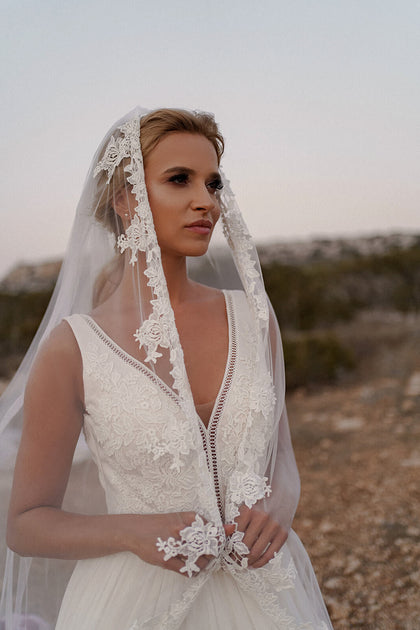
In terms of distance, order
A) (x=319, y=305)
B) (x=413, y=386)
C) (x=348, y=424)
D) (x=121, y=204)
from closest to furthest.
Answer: (x=121, y=204), (x=348, y=424), (x=413, y=386), (x=319, y=305)

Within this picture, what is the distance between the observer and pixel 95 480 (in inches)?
80.6

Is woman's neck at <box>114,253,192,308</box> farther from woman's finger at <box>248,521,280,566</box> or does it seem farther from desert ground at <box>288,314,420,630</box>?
desert ground at <box>288,314,420,630</box>

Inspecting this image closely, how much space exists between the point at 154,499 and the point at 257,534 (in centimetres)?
32

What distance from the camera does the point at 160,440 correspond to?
166 centimetres

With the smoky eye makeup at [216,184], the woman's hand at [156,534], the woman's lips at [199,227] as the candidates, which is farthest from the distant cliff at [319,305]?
the woman's hand at [156,534]

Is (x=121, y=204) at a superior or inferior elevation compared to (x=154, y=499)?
superior

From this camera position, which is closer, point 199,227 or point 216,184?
point 199,227

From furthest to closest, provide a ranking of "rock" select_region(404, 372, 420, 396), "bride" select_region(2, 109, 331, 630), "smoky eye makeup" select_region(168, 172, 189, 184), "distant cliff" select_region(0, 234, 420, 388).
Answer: "distant cliff" select_region(0, 234, 420, 388), "rock" select_region(404, 372, 420, 396), "smoky eye makeup" select_region(168, 172, 189, 184), "bride" select_region(2, 109, 331, 630)

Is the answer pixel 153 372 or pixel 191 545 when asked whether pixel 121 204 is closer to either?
pixel 153 372

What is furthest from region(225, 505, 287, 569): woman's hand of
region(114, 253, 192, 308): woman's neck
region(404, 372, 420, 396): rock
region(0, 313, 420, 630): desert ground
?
region(404, 372, 420, 396): rock

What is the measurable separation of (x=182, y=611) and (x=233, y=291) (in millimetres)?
1072

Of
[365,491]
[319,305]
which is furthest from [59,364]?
[319,305]

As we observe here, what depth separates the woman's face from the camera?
70.6 inches

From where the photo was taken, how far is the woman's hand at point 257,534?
1.56 meters
